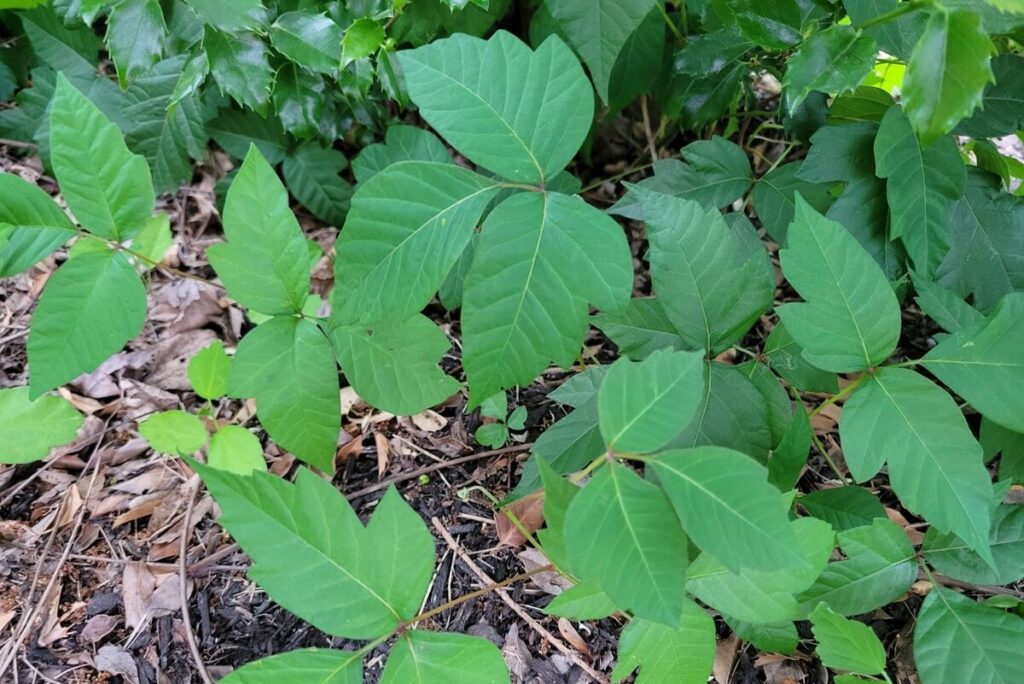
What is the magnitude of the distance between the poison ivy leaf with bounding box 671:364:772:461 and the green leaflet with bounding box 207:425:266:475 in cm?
90

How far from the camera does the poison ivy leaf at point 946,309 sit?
1363 mm

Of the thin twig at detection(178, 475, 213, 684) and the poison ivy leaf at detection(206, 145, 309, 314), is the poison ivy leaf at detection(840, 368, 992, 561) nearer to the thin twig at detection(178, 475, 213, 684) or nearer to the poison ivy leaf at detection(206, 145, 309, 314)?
the poison ivy leaf at detection(206, 145, 309, 314)

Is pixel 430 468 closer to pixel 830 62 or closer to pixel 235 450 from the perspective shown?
Result: pixel 235 450

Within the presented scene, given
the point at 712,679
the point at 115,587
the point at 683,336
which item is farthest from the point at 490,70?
the point at 115,587

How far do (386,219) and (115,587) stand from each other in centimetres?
108

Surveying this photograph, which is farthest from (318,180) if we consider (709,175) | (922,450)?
(922,450)

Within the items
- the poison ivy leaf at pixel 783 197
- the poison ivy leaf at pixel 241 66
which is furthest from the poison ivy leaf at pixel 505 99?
the poison ivy leaf at pixel 783 197

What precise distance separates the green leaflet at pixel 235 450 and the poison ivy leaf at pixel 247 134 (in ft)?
3.05

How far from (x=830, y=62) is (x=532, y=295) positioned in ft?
2.07

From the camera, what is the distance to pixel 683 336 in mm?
1296

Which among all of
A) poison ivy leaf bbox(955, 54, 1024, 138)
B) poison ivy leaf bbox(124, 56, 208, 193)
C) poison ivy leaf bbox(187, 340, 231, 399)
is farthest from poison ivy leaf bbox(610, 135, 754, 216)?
poison ivy leaf bbox(124, 56, 208, 193)

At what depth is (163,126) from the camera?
2014 millimetres

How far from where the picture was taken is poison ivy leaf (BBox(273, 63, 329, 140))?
68.2 inches

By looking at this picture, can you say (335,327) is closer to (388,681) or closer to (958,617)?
(388,681)
